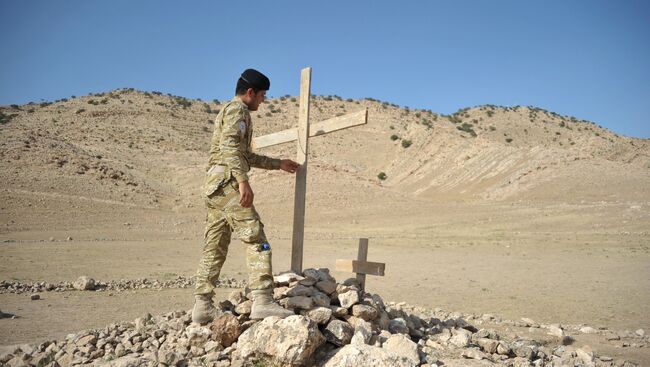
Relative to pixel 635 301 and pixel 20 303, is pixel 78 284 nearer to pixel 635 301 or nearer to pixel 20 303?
pixel 20 303

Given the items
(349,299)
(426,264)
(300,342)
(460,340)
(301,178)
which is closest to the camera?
(300,342)

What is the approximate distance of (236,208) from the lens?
4473mm

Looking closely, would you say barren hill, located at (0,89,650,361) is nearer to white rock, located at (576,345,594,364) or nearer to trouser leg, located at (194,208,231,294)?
white rock, located at (576,345,594,364)

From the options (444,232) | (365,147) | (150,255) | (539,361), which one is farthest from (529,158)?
(539,361)

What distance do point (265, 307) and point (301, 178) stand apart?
1616 mm

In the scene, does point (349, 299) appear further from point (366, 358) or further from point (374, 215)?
point (374, 215)

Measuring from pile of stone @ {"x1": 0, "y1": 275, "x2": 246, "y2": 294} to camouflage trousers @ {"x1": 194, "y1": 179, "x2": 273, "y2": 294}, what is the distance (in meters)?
5.47

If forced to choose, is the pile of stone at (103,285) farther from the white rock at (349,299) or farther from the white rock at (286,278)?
the white rock at (349,299)

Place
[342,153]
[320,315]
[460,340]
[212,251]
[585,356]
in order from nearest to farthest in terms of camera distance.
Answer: [320,315], [212,251], [460,340], [585,356], [342,153]

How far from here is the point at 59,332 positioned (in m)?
6.29

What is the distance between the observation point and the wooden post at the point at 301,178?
218 inches

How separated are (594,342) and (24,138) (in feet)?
99.0

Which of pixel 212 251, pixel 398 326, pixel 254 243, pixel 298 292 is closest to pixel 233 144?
pixel 254 243

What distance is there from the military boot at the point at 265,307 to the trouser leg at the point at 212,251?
0.50 metres
